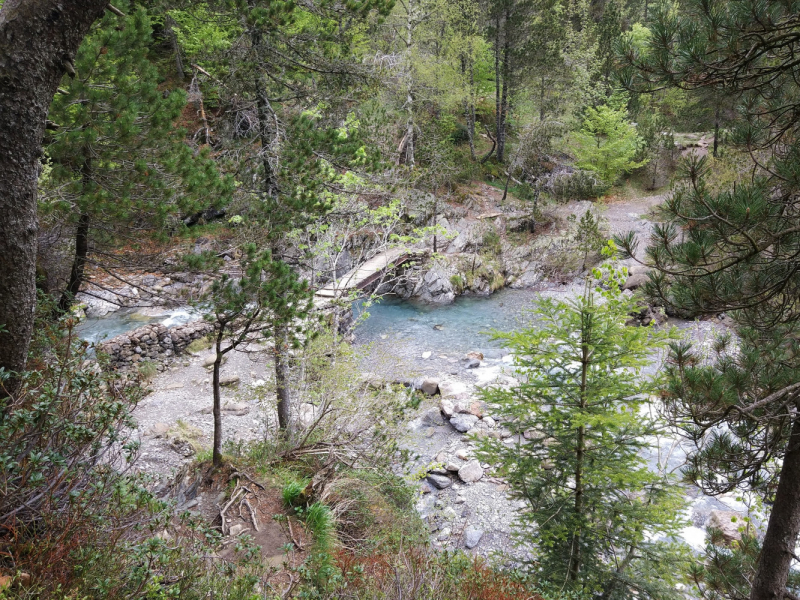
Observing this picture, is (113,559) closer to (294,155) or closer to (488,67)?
(294,155)

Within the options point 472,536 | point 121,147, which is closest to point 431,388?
point 472,536

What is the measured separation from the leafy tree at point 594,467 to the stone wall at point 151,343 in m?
8.68

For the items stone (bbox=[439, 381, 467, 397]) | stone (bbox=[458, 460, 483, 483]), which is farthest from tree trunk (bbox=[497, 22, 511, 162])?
stone (bbox=[458, 460, 483, 483])

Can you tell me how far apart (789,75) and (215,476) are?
6.80 metres

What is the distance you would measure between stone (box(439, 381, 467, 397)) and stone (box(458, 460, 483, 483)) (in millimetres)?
2579

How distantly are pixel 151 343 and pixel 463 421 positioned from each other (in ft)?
26.1

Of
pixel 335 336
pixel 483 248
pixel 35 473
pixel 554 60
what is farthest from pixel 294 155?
pixel 554 60

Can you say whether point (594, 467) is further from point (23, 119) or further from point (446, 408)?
point (446, 408)

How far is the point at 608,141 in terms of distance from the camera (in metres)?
21.5

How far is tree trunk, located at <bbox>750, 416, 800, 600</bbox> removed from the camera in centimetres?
350

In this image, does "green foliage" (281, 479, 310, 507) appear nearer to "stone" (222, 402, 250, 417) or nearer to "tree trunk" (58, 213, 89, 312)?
"tree trunk" (58, 213, 89, 312)

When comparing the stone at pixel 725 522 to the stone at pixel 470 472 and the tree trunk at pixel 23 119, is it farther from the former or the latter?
the tree trunk at pixel 23 119

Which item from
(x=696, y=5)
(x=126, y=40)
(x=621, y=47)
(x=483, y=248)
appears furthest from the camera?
(x=483, y=248)

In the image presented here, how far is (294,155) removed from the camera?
6094mm
